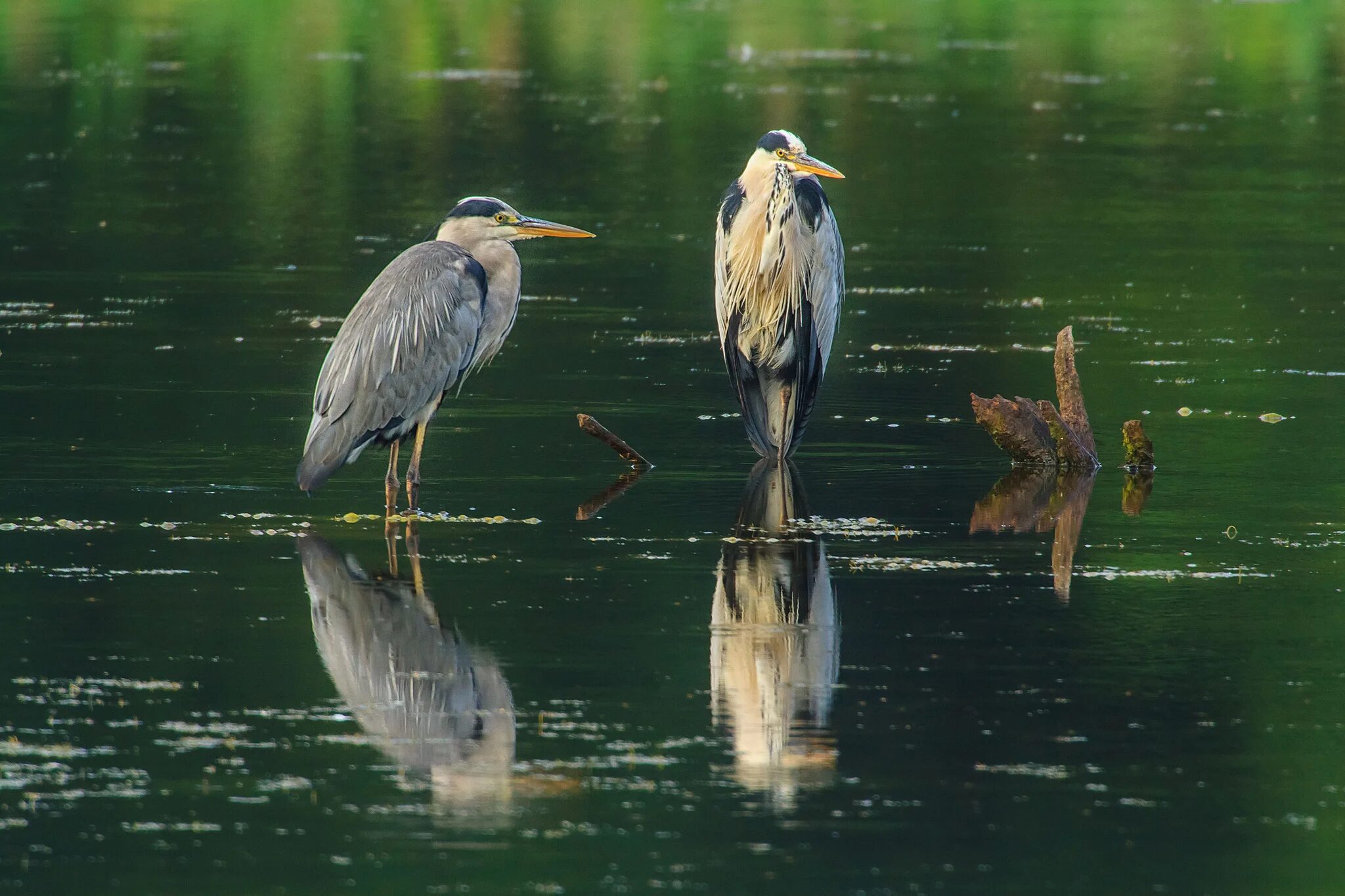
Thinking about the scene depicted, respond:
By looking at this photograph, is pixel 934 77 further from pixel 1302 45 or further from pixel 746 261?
pixel 746 261

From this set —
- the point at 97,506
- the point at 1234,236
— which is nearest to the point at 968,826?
the point at 97,506

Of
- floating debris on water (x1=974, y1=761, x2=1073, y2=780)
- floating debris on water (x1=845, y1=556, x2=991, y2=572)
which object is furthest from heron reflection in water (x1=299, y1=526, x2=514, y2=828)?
floating debris on water (x1=845, y1=556, x2=991, y2=572)

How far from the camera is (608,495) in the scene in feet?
31.7

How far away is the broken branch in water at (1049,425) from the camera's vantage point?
1016 cm

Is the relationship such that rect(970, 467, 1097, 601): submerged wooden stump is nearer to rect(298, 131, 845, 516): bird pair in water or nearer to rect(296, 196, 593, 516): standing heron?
rect(298, 131, 845, 516): bird pair in water

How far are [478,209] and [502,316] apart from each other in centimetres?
51

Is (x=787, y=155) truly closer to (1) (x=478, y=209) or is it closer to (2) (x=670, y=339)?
(1) (x=478, y=209)

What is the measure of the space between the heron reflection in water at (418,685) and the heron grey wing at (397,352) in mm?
1318

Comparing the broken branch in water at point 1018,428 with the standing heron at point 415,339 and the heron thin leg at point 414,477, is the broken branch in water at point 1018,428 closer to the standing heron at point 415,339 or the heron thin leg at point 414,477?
the standing heron at point 415,339

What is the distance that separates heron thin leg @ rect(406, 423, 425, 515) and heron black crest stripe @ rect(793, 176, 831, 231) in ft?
7.54

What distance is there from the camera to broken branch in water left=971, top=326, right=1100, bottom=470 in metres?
10.2

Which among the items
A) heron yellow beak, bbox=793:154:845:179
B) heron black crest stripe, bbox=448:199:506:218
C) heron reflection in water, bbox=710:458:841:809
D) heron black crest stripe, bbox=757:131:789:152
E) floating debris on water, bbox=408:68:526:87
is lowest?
heron reflection in water, bbox=710:458:841:809

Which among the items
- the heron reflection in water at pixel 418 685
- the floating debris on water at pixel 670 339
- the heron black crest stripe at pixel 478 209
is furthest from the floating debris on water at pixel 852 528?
the floating debris on water at pixel 670 339

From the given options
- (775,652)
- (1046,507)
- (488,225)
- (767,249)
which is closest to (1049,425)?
(1046,507)
